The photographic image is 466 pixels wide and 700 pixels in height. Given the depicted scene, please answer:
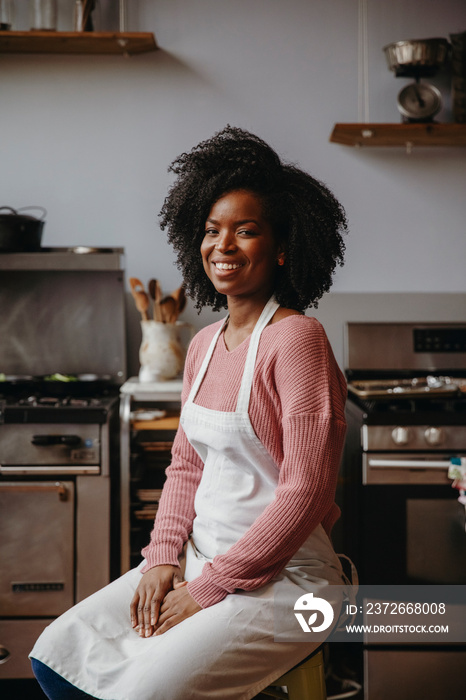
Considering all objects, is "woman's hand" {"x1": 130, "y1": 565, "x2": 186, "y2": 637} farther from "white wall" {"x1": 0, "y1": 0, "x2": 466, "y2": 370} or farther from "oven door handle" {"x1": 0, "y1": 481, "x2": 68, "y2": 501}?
"white wall" {"x1": 0, "y1": 0, "x2": 466, "y2": 370}

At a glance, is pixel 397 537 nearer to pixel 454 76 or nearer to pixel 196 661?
pixel 196 661

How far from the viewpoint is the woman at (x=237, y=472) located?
3.66 feet

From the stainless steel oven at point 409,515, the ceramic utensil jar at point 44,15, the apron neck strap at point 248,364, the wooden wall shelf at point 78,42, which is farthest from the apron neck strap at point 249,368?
the ceramic utensil jar at point 44,15

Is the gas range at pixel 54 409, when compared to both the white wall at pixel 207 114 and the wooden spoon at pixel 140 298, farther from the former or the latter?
the white wall at pixel 207 114

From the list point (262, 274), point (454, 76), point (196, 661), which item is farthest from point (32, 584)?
point (454, 76)

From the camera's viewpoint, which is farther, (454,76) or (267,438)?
(454,76)

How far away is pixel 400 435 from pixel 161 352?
94 cm

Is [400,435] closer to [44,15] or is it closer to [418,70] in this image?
[418,70]

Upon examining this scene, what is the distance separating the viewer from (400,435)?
82.4 inches

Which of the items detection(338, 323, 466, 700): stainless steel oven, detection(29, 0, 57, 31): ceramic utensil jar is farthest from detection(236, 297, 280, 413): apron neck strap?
detection(29, 0, 57, 31): ceramic utensil jar

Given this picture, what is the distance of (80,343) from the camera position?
279 cm

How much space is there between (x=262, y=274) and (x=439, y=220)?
177cm

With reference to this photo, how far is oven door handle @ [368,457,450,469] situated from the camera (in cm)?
210

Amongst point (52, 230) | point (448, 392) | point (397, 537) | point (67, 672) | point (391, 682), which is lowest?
point (391, 682)
